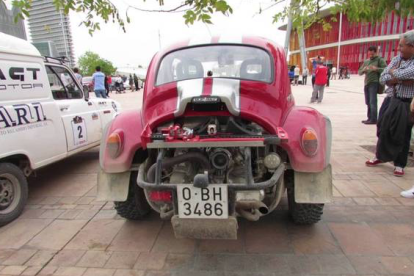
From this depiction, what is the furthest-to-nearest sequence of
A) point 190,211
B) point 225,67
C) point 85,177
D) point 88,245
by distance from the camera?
point 85,177 → point 225,67 → point 88,245 → point 190,211

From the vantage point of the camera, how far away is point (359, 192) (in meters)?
4.02

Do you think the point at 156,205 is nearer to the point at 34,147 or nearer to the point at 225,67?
the point at 225,67

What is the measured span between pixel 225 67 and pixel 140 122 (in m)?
1.06

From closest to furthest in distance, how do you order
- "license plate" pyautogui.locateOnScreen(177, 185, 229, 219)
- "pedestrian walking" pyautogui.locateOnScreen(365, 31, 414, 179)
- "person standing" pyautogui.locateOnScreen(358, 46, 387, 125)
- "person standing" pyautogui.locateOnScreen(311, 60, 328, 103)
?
"license plate" pyautogui.locateOnScreen(177, 185, 229, 219) < "pedestrian walking" pyautogui.locateOnScreen(365, 31, 414, 179) < "person standing" pyautogui.locateOnScreen(358, 46, 387, 125) < "person standing" pyautogui.locateOnScreen(311, 60, 328, 103)

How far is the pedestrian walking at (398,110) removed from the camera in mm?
4012

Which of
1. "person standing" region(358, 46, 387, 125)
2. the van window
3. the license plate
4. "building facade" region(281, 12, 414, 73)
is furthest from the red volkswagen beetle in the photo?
"building facade" region(281, 12, 414, 73)

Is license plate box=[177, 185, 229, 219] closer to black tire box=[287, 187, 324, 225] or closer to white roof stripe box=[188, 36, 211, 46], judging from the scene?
black tire box=[287, 187, 324, 225]

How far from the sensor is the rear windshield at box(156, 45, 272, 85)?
125 inches

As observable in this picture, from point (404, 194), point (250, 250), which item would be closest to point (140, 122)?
point (250, 250)

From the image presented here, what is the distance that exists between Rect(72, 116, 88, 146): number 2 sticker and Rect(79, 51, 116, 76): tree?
77.9 metres

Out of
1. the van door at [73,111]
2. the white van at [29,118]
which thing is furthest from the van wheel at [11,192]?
the van door at [73,111]

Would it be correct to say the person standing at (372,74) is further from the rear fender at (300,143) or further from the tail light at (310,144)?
the tail light at (310,144)

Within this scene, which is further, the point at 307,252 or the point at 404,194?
the point at 404,194

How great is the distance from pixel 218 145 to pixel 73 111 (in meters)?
3.31
